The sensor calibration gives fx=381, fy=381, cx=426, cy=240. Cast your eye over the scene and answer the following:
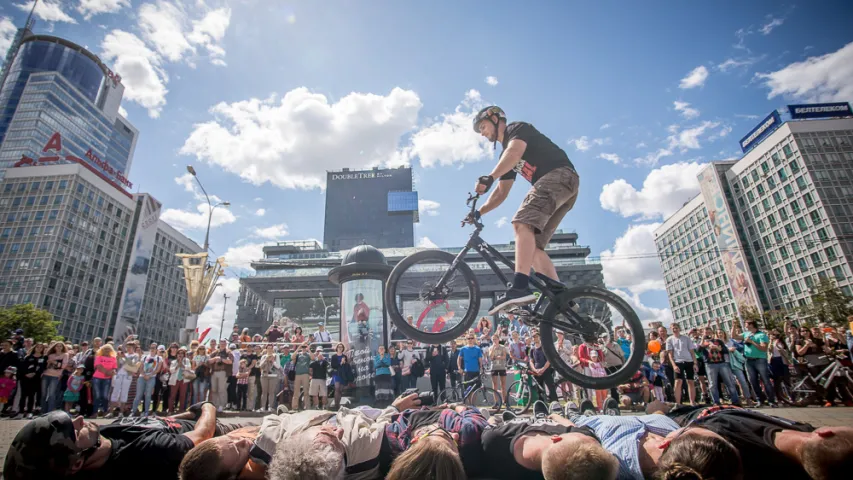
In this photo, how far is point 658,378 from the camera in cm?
1097

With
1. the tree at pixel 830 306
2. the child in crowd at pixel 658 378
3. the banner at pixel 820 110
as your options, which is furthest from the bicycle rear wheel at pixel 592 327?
the banner at pixel 820 110

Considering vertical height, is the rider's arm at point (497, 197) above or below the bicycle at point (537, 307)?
above

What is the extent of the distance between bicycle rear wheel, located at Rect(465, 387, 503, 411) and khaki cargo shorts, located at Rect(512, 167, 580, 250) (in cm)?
683

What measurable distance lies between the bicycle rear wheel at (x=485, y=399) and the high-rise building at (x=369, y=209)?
8070cm

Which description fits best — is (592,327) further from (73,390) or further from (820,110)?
(820,110)

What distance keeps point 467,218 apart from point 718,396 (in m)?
9.16

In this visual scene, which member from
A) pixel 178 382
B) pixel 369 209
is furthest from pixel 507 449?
pixel 369 209

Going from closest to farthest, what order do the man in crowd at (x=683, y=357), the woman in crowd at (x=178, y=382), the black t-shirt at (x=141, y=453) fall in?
the black t-shirt at (x=141, y=453) → the man in crowd at (x=683, y=357) → the woman in crowd at (x=178, y=382)

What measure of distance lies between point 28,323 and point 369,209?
61712 mm

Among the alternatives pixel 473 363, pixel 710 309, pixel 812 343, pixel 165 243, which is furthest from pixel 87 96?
pixel 710 309

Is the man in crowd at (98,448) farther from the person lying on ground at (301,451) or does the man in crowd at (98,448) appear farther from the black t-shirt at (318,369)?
the black t-shirt at (318,369)

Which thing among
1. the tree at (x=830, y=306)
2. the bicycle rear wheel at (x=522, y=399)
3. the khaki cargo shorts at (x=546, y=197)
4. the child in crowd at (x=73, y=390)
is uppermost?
the tree at (x=830, y=306)

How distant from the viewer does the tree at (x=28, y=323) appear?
39938 millimetres

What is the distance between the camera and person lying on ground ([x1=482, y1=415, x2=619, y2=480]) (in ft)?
8.79
